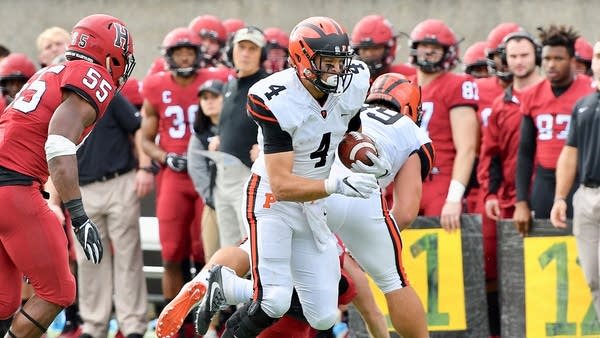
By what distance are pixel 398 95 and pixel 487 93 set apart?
2.04 metres

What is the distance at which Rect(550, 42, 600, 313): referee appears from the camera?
7.01 m

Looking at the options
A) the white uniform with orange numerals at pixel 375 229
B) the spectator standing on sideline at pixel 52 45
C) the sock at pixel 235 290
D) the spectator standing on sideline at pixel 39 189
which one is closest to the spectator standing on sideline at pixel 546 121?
the white uniform with orange numerals at pixel 375 229

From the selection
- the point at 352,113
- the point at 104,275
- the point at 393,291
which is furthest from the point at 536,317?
the point at 104,275

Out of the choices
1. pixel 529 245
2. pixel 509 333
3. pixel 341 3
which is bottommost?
pixel 509 333

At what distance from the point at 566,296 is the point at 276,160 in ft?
7.49

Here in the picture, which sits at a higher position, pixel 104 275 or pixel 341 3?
pixel 341 3

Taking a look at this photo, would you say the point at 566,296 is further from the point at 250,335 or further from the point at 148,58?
the point at 148,58

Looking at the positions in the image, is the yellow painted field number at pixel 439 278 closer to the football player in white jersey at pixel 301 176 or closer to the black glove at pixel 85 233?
the football player in white jersey at pixel 301 176

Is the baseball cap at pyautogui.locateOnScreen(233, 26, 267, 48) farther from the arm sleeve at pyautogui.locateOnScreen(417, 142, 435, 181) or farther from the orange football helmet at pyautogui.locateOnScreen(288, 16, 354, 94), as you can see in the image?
the orange football helmet at pyautogui.locateOnScreen(288, 16, 354, 94)

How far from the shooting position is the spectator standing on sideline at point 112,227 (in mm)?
8148

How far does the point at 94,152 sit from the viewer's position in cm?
816

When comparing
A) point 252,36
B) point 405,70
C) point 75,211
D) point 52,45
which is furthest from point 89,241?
point 52,45

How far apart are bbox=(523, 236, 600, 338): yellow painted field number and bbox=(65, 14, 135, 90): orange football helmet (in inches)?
98.8

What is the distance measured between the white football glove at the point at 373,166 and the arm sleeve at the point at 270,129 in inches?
11.2
